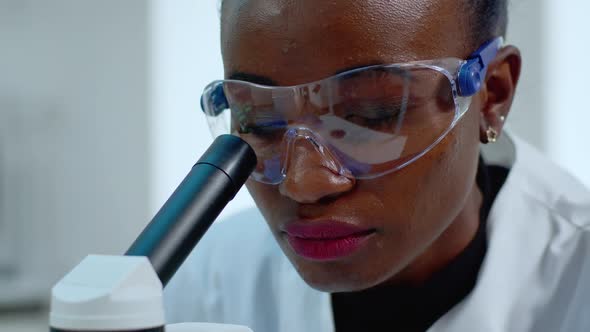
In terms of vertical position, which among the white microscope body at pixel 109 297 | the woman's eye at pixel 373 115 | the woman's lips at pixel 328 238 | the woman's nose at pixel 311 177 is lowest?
the woman's lips at pixel 328 238

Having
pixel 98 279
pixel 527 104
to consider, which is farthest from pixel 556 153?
pixel 98 279

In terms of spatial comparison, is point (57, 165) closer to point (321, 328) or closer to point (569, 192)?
point (321, 328)

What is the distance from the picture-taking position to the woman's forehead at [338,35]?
33.7 inches

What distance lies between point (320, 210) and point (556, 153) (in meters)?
1.76

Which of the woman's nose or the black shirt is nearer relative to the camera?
the woman's nose

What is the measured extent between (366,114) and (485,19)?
221 millimetres

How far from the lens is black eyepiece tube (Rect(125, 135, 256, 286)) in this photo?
645 mm

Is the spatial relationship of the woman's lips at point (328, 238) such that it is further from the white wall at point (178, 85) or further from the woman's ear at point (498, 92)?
the white wall at point (178, 85)

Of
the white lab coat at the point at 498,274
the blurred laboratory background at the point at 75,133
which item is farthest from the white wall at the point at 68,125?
the white lab coat at the point at 498,274

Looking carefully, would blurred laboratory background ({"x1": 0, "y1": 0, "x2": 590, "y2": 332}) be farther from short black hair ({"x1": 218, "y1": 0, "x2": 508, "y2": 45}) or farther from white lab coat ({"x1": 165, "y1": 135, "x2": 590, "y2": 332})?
short black hair ({"x1": 218, "y1": 0, "x2": 508, "y2": 45})

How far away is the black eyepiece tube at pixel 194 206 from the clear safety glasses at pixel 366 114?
71 mm

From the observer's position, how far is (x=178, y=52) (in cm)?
255

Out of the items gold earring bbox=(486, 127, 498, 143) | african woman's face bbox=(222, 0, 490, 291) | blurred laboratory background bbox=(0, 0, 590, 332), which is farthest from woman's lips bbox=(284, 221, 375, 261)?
blurred laboratory background bbox=(0, 0, 590, 332)

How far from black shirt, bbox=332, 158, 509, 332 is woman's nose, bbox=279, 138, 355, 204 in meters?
0.26
